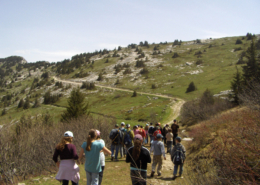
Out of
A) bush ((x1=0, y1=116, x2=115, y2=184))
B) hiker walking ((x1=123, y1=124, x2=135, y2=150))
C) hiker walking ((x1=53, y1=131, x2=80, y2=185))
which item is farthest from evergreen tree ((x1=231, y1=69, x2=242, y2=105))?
hiker walking ((x1=53, y1=131, x2=80, y2=185))

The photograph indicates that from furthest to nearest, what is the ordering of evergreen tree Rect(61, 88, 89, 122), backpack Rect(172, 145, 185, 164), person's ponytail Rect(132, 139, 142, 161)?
evergreen tree Rect(61, 88, 89, 122)
backpack Rect(172, 145, 185, 164)
person's ponytail Rect(132, 139, 142, 161)

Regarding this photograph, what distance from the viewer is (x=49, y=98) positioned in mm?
97000

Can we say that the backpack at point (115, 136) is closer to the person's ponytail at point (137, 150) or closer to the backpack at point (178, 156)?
the backpack at point (178, 156)

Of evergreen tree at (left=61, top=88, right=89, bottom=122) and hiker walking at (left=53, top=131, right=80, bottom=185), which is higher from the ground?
hiker walking at (left=53, top=131, right=80, bottom=185)

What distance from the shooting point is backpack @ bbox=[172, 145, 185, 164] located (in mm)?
7801

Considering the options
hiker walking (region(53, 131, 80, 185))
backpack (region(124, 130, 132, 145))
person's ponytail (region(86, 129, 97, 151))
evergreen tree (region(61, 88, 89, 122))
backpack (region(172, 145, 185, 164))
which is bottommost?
evergreen tree (region(61, 88, 89, 122))

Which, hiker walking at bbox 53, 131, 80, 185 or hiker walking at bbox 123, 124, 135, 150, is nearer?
hiker walking at bbox 53, 131, 80, 185

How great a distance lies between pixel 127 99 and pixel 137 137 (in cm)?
6525

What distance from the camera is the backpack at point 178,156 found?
7.80 m

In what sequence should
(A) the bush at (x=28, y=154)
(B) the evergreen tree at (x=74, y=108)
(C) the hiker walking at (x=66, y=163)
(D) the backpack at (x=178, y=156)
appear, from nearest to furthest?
(C) the hiker walking at (x=66, y=163)
(D) the backpack at (x=178, y=156)
(A) the bush at (x=28, y=154)
(B) the evergreen tree at (x=74, y=108)

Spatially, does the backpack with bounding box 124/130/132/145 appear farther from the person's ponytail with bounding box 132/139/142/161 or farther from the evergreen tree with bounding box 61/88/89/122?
the evergreen tree with bounding box 61/88/89/122

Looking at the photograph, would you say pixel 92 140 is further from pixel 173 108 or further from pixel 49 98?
pixel 49 98

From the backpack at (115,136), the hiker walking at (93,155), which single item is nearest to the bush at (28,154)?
the backpack at (115,136)

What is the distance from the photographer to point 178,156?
7855 mm
